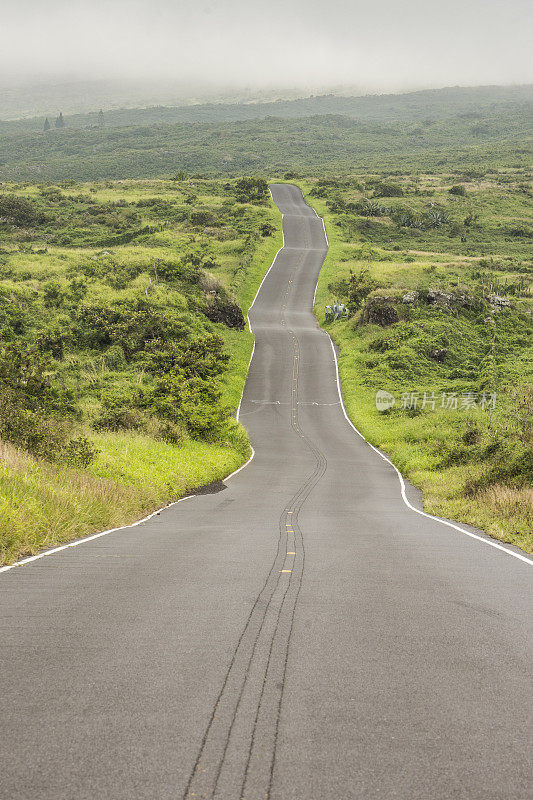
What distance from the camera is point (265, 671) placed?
4.68 metres

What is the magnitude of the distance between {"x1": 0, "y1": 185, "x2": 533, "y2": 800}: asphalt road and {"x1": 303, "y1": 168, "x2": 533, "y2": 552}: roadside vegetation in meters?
4.82

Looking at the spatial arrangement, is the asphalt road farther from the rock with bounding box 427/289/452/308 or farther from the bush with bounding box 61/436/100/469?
the rock with bounding box 427/289/452/308

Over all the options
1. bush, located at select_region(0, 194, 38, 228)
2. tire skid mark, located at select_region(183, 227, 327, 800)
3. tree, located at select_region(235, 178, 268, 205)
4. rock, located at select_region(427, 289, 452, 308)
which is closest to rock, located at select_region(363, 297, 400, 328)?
rock, located at select_region(427, 289, 452, 308)

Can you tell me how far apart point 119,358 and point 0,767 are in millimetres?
30092

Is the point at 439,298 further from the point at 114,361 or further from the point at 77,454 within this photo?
the point at 77,454

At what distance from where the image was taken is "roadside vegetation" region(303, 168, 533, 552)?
16422mm

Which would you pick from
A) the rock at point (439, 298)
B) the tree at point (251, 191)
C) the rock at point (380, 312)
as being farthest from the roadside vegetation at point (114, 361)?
the tree at point (251, 191)

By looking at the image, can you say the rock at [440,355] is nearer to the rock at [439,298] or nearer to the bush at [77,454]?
the rock at [439,298]

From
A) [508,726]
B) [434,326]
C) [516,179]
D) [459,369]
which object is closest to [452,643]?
[508,726]

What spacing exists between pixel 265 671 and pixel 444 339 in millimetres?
44614

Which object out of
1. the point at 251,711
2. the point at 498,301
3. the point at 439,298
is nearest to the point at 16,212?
the point at 439,298

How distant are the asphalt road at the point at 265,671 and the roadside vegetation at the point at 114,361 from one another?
264cm

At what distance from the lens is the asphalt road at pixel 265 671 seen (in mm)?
3357

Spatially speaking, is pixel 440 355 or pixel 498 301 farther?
pixel 498 301
